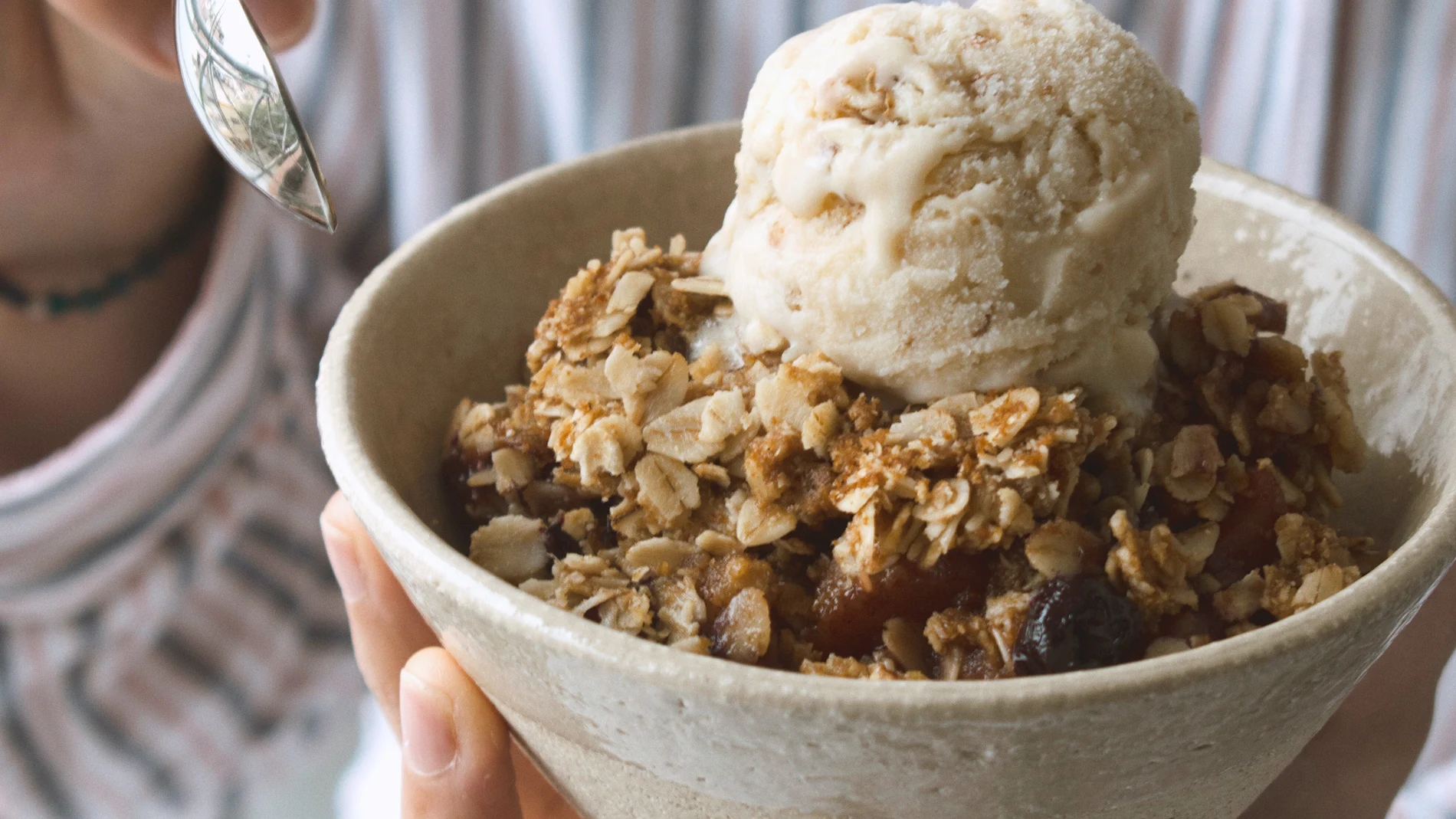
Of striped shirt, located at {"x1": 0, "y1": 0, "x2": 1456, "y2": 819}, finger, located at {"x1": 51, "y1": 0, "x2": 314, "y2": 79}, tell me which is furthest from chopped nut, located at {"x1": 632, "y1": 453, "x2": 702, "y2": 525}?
striped shirt, located at {"x1": 0, "y1": 0, "x2": 1456, "y2": 819}

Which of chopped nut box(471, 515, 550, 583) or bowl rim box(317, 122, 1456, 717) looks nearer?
bowl rim box(317, 122, 1456, 717)

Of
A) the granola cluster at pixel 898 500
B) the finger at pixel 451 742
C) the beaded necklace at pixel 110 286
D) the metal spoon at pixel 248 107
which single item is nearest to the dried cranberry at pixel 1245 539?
the granola cluster at pixel 898 500

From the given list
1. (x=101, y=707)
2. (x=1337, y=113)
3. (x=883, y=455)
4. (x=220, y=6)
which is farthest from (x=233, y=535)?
(x=1337, y=113)

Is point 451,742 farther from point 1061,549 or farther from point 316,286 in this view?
point 316,286

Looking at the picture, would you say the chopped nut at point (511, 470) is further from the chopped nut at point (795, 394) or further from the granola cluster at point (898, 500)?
the chopped nut at point (795, 394)

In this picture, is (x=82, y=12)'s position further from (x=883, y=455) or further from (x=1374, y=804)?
(x=1374, y=804)

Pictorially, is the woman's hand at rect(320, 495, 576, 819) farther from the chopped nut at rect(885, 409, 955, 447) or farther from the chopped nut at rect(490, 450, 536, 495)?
the chopped nut at rect(885, 409, 955, 447)
